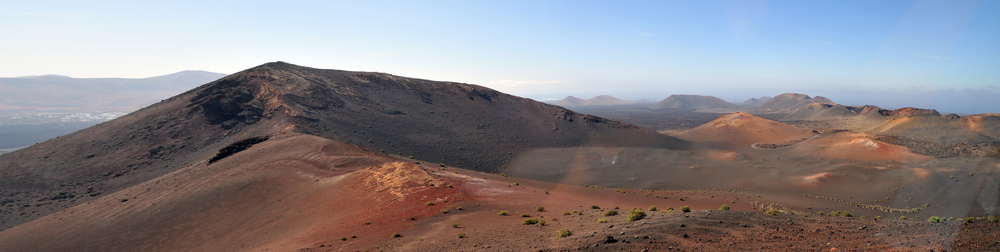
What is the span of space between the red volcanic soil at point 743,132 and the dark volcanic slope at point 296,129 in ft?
55.2

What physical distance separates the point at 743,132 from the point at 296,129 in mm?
78893

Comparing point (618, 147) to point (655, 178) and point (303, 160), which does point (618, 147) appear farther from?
point (303, 160)

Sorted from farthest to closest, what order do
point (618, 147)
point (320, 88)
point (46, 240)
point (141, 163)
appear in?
point (618, 147) < point (320, 88) < point (141, 163) < point (46, 240)

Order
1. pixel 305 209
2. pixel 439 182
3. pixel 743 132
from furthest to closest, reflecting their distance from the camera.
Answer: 1. pixel 743 132
2. pixel 439 182
3. pixel 305 209

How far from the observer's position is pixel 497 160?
45125 mm

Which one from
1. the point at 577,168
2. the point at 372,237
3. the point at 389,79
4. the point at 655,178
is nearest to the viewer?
the point at 372,237

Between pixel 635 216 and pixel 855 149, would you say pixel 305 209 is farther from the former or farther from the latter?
pixel 855 149

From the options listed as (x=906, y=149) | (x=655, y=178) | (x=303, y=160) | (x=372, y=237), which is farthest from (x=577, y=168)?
(x=906, y=149)

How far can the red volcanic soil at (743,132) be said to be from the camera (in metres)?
68.7

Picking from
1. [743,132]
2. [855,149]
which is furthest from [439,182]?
[743,132]

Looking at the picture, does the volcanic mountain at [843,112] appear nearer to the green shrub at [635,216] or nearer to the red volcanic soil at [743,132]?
the red volcanic soil at [743,132]

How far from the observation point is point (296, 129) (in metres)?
33.9

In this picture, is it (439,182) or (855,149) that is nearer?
(439,182)

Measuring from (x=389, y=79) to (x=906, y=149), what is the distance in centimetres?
7275
